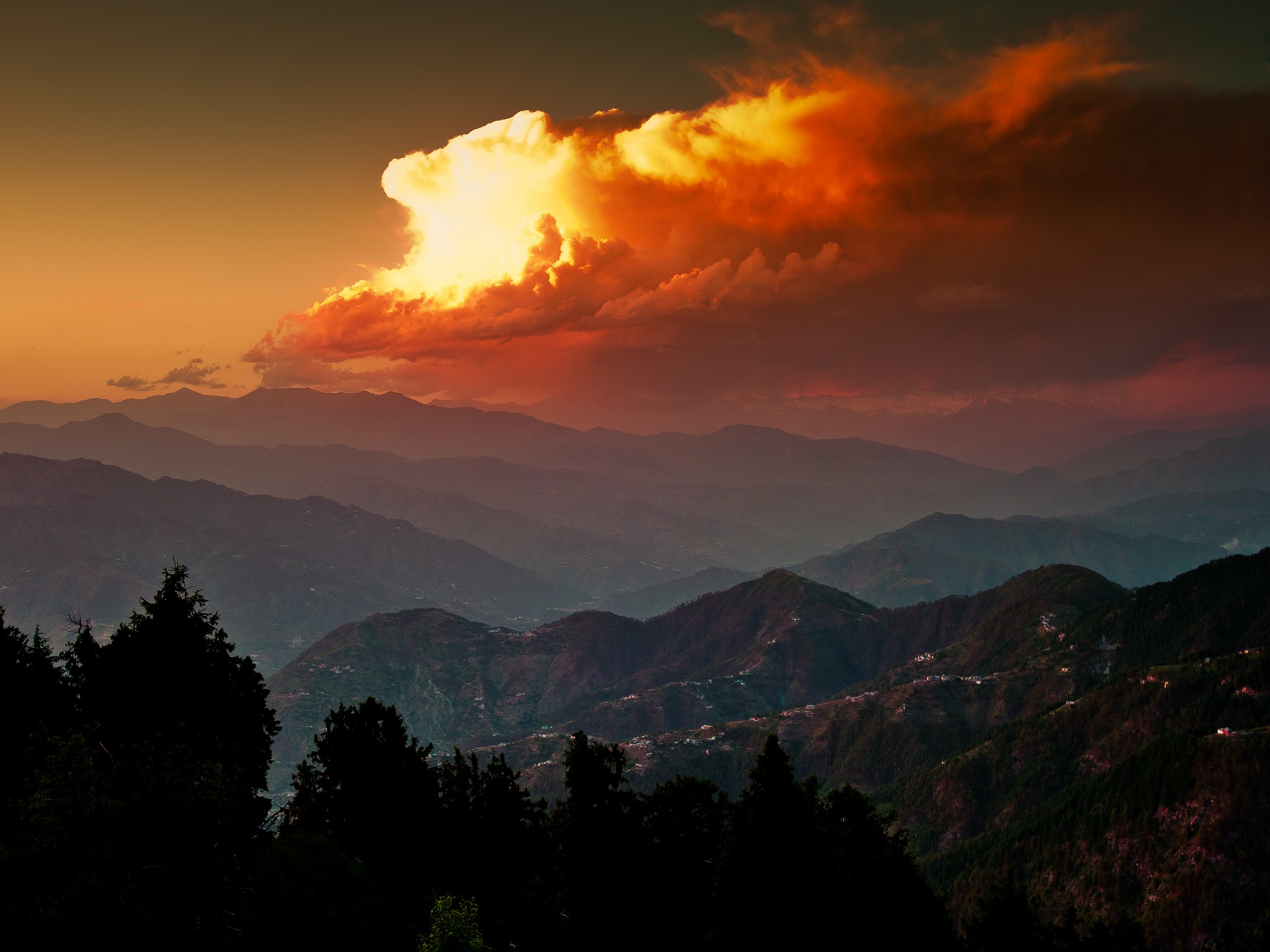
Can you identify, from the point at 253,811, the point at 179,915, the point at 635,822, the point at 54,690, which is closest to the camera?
the point at 179,915

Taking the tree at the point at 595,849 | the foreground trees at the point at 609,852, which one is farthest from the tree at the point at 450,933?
the tree at the point at 595,849

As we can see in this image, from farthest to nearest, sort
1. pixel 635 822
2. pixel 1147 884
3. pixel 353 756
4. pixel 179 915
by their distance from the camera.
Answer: pixel 1147 884
pixel 353 756
pixel 635 822
pixel 179 915

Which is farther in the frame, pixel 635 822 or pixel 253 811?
pixel 635 822

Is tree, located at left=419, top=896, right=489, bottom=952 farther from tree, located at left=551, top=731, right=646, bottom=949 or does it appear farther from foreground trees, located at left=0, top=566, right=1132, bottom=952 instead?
tree, located at left=551, top=731, right=646, bottom=949

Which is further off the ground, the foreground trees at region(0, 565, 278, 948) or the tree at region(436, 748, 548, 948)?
the foreground trees at region(0, 565, 278, 948)

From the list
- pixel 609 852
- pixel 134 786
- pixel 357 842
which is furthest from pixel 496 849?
pixel 134 786

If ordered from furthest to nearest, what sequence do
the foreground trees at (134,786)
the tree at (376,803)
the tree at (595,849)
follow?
1. the tree at (376,803)
2. the tree at (595,849)
3. the foreground trees at (134,786)

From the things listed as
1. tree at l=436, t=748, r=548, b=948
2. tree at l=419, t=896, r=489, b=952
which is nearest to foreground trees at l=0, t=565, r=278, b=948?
tree at l=419, t=896, r=489, b=952

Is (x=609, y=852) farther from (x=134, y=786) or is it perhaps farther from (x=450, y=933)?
(x=134, y=786)

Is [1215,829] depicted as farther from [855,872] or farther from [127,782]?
[127,782]

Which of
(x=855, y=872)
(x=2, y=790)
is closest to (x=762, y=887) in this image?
(x=855, y=872)

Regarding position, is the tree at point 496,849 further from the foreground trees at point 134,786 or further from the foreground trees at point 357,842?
the foreground trees at point 134,786

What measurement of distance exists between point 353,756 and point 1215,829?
15851cm

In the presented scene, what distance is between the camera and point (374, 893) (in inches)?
1954
